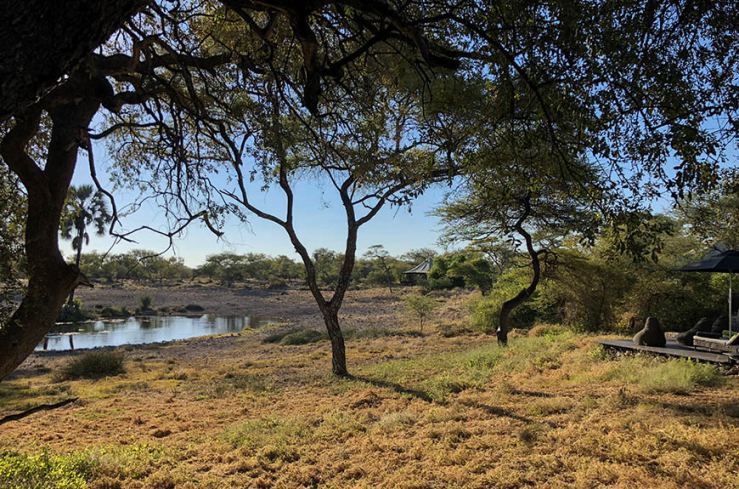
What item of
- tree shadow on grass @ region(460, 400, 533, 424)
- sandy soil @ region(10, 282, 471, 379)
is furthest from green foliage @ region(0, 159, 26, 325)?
sandy soil @ region(10, 282, 471, 379)

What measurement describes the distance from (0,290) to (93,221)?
1490 inches

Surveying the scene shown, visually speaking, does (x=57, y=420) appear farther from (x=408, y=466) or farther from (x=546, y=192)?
(x=546, y=192)

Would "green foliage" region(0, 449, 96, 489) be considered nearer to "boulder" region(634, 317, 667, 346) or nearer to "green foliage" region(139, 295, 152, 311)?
"boulder" region(634, 317, 667, 346)

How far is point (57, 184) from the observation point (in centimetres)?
361

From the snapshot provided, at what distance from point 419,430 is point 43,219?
14.4 feet

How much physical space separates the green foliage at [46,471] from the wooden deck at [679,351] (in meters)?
8.56

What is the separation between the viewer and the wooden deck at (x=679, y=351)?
21.8 feet

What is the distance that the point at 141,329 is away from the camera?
3023cm

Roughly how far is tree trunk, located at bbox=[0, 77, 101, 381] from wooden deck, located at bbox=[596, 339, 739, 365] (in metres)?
8.66

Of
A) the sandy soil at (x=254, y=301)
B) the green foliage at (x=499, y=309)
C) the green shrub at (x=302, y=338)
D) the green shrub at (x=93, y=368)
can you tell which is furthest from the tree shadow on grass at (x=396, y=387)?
the sandy soil at (x=254, y=301)

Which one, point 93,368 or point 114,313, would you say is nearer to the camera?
point 93,368

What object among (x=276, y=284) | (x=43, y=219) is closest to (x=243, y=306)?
(x=276, y=284)

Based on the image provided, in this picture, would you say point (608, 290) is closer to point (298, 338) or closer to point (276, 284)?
point (298, 338)

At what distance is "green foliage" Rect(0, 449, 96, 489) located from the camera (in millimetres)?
3598
